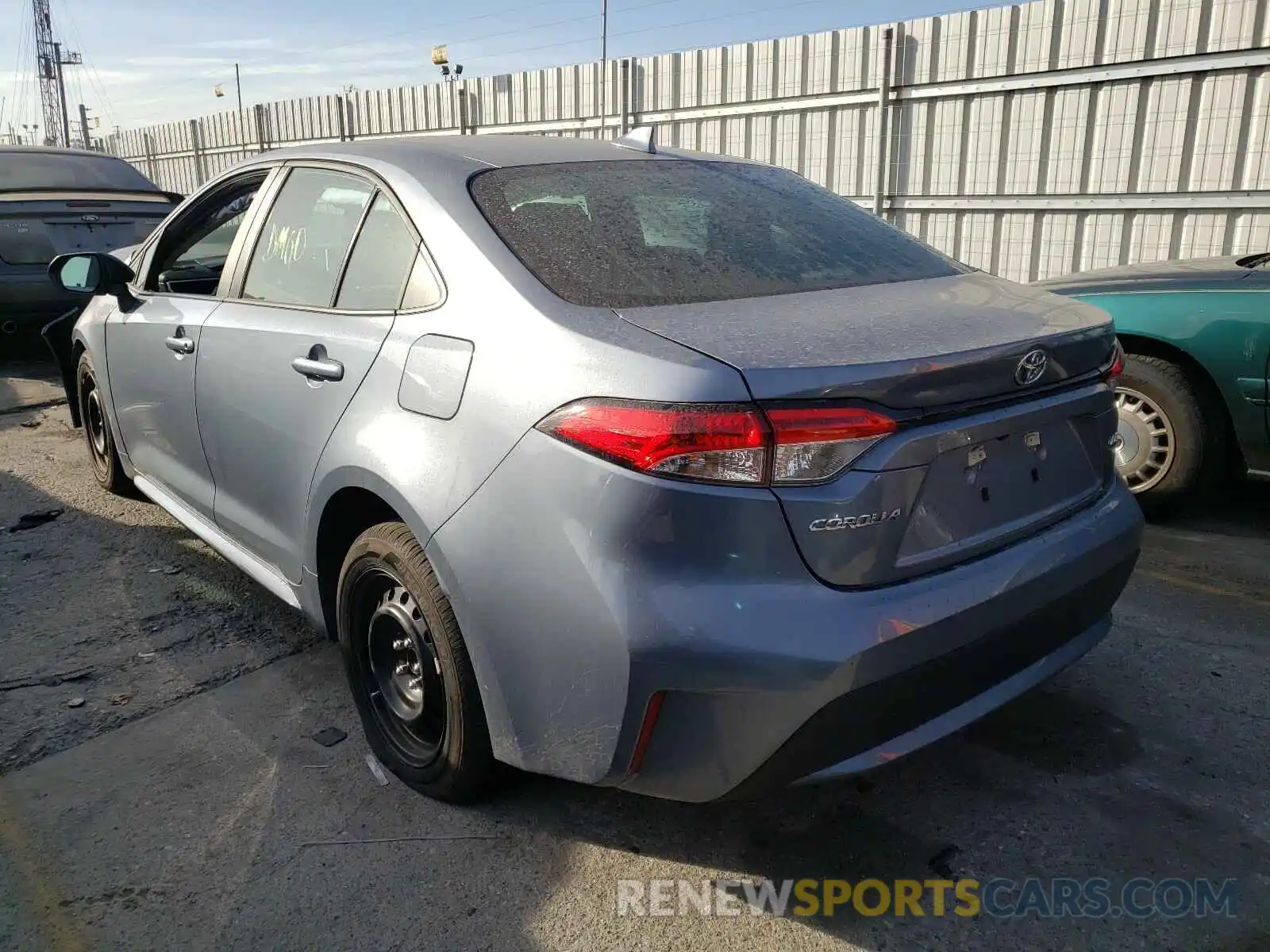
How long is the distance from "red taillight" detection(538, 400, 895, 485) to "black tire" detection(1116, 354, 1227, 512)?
304 cm

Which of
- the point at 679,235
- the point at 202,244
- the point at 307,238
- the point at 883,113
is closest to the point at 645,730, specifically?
the point at 679,235

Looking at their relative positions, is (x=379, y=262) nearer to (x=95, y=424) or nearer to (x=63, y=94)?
(x=95, y=424)

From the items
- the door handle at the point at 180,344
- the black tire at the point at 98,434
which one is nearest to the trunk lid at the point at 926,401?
the door handle at the point at 180,344

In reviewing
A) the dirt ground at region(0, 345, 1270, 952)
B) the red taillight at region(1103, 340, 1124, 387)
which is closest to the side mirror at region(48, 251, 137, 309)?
the dirt ground at region(0, 345, 1270, 952)

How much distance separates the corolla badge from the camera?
1.79m

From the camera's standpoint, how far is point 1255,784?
2525 mm

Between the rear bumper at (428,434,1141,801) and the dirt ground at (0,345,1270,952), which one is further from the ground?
the rear bumper at (428,434,1141,801)

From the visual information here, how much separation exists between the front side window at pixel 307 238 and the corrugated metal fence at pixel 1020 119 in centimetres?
699

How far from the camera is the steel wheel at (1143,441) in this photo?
14.5 ft

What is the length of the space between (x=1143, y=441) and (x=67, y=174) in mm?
8207

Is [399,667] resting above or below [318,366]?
below

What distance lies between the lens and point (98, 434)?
486cm

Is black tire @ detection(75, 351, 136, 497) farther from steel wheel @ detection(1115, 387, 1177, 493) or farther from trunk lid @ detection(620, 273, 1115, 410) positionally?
steel wheel @ detection(1115, 387, 1177, 493)

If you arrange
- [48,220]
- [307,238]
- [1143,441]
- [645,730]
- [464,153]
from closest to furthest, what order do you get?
[645,730] < [464,153] < [307,238] < [1143,441] < [48,220]
